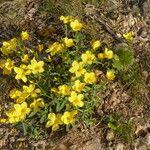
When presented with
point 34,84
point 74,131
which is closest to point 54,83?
point 34,84

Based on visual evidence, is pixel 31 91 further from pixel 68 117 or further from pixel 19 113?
pixel 68 117

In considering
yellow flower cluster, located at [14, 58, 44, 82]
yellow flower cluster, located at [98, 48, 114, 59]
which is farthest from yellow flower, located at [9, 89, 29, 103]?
yellow flower cluster, located at [98, 48, 114, 59]

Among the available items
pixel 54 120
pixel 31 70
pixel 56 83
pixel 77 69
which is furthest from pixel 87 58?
pixel 54 120

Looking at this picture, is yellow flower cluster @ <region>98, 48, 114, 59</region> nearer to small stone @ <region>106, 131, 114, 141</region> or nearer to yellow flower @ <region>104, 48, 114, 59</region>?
yellow flower @ <region>104, 48, 114, 59</region>

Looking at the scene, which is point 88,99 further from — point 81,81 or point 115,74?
point 115,74

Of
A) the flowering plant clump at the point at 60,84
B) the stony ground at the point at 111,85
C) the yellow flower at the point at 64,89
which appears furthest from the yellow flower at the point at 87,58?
the stony ground at the point at 111,85

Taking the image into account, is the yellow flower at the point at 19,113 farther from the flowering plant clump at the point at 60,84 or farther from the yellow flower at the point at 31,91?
the yellow flower at the point at 31,91
